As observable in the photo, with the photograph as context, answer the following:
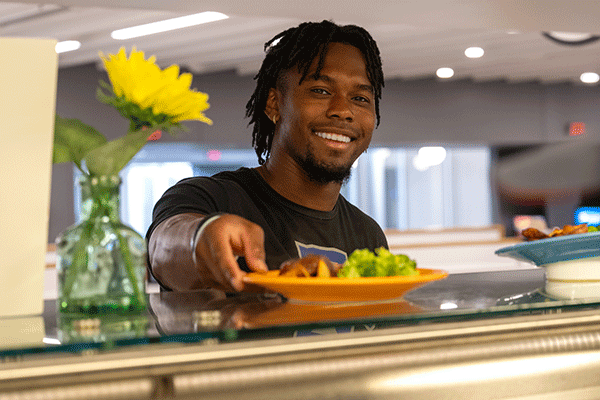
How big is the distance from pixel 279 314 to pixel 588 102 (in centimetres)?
918

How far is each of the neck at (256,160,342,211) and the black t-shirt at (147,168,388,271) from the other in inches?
0.7

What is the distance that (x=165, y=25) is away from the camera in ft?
18.0

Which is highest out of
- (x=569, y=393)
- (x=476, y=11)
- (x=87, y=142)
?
(x=476, y=11)

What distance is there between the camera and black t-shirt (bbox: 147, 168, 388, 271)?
1.59 metres

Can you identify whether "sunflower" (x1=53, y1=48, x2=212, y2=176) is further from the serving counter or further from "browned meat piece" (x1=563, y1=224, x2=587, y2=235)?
"browned meat piece" (x1=563, y1=224, x2=587, y2=235)

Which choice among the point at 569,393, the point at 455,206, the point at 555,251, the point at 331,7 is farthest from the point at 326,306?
the point at 455,206

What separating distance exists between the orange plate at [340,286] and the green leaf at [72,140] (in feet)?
0.86

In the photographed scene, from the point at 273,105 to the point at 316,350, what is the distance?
51.1 inches

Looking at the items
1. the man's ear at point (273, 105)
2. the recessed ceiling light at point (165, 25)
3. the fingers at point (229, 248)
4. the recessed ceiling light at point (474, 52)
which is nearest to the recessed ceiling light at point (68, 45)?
the recessed ceiling light at point (165, 25)

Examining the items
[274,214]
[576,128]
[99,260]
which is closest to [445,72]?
[576,128]

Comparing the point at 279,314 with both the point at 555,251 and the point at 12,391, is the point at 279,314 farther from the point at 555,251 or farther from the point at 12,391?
the point at 555,251

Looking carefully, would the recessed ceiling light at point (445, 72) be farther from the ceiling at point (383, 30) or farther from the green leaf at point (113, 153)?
the green leaf at point (113, 153)

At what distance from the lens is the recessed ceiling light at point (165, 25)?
521cm

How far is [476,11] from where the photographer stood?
187cm
